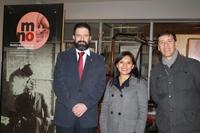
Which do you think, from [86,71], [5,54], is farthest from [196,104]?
[5,54]

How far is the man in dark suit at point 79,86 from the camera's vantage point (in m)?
2.56

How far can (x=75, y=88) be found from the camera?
2.57m

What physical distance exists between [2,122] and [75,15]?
3208mm

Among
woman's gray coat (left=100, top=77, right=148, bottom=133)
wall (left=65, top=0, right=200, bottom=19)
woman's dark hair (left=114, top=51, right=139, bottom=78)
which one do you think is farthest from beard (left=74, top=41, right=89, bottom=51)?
wall (left=65, top=0, right=200, bottom=19)

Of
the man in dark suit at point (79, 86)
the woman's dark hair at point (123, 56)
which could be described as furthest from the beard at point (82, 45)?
the woman's dark hair at point (123, 56)

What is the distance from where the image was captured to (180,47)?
21.9 ft

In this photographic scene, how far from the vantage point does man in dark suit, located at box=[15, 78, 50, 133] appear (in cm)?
405

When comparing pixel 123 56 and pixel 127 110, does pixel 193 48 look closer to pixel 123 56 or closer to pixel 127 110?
pixel 123 56

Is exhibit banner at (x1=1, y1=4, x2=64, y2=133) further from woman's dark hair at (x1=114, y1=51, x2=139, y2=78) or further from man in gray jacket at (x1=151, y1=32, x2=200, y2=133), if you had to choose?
man in gray jacket at (x1=151, y1=32, x2=200, y2=133)

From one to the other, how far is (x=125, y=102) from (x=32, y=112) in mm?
Answer: 1982

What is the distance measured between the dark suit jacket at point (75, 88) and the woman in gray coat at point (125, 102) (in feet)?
0.37

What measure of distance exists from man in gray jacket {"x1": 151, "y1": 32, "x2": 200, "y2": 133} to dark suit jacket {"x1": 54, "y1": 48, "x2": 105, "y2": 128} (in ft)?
1.92

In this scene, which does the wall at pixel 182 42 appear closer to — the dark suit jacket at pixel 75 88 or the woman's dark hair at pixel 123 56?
the woman's dark hair at pixel 123 56

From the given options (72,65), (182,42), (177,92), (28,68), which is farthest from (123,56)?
(182,42)
